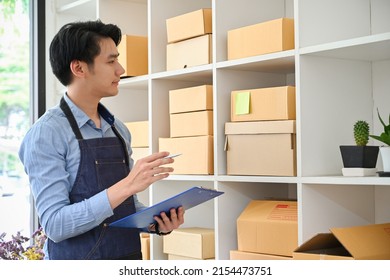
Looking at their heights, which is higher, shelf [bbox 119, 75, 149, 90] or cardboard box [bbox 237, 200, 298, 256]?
shelf [bbox 119, 75, 149, 90]

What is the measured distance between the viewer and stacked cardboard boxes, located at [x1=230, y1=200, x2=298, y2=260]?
8.06ft

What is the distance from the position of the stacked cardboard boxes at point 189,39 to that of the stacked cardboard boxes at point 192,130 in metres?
0.12

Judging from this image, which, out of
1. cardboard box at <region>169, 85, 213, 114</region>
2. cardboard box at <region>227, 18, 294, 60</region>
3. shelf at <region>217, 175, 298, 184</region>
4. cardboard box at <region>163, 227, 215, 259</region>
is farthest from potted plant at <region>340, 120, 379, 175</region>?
cardboard box at <region>163, 227, 215, 259</region>

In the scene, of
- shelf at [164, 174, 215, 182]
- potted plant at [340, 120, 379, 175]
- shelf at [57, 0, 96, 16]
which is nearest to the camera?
potted plant at [340, 120, 379, 175]

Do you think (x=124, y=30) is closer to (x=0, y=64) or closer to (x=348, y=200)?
(x=0, y=64)

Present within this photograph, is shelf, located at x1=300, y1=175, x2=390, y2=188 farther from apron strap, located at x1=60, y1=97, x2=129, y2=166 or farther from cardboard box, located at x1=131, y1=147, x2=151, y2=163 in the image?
cardboard box, located at x1=131, y1=147, x2=151, y2=163

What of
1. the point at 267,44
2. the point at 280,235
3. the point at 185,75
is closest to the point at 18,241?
the point at 185,75

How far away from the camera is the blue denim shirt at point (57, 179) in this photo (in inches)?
73.7

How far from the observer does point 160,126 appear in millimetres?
3096

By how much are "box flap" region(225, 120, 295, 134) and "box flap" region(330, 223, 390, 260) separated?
1.49ft

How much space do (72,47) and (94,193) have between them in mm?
466

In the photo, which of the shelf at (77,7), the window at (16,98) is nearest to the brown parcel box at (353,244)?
the shelf at (77,7)

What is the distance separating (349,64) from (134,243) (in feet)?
3.51

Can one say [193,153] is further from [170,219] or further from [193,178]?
[170,219]
